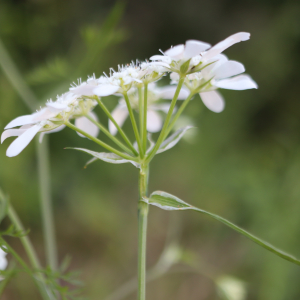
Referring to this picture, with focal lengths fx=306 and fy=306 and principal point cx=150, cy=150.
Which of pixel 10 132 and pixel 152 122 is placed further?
pixel 152 122

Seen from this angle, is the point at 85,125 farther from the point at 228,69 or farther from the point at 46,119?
the point at 228,69

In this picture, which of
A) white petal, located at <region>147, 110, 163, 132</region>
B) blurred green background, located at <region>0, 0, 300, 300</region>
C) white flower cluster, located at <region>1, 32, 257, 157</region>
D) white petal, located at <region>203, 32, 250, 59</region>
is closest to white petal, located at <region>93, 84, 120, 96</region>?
white flower cluster, located at <region>1, 32, 257, 157</region>

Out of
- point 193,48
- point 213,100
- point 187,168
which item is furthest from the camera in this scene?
point 187,168

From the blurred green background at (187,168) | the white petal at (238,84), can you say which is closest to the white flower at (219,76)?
the white petal at (238,84)

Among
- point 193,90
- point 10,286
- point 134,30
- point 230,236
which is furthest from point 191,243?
point 193,90

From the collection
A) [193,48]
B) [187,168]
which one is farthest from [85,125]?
[187,168]

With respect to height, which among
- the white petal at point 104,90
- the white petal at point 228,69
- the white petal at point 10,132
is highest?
the white petal at point 10,132

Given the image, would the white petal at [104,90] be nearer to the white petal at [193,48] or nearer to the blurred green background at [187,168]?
the white petal at [193,48]
